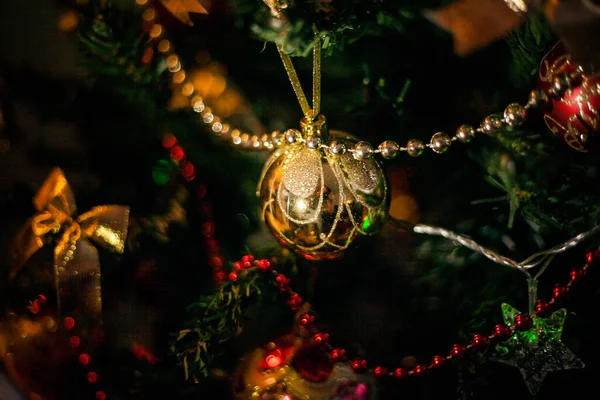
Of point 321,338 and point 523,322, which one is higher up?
point 523,322

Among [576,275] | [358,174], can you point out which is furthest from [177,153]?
[576,275]

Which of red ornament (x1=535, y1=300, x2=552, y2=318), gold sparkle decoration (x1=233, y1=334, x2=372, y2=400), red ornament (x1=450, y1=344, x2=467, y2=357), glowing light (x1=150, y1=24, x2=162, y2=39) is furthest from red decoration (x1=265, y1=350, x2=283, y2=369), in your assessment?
glowing light (x1=150, y1=24, x2=162, y2=39)

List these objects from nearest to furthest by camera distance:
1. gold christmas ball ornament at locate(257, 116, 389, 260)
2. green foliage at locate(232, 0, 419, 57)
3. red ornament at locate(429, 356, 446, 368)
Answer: green foliage at locate(232, 0, 419, 57), gold christmas ball ornament at locate(257, 116, 389, 260), red ornament at locate(429, 356, 446, 368)

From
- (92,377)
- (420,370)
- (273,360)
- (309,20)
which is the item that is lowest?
(92,377)

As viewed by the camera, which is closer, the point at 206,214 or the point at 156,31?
the point at 156,31

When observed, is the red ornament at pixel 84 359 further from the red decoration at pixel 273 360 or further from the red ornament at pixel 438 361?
the red ornament at pixel 438 361

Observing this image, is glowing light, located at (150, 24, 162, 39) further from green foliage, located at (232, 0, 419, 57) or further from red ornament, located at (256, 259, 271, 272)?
red ornament, located at (256, 259, 271, 272)

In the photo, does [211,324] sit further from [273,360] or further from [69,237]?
[69,237]

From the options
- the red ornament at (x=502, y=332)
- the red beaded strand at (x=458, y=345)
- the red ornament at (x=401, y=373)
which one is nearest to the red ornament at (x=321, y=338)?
the red beaded strand at (x=458, y=345)
